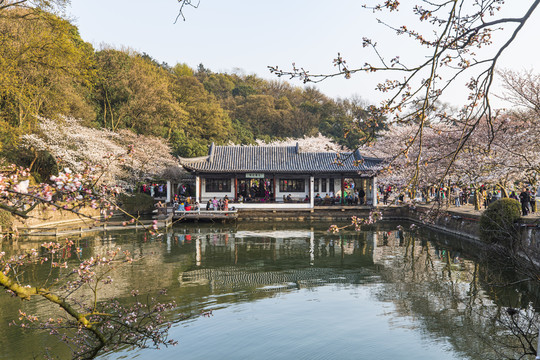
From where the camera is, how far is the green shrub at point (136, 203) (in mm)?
28234

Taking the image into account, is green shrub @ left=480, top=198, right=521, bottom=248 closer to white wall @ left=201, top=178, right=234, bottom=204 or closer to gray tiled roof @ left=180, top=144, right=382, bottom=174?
gray tiled roof @ left=180, top=144, right=382, bottom=174

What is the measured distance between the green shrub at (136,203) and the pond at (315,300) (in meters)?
10.1

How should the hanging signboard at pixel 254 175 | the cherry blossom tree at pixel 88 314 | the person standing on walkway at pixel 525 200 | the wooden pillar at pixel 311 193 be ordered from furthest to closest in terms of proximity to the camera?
the hanging signboard at pixel 254 175 < the wooden pillar at pixel 311 193 < the person standing on walkway at pixel 525 200 < the cherry blossom tree at pixel 88 314

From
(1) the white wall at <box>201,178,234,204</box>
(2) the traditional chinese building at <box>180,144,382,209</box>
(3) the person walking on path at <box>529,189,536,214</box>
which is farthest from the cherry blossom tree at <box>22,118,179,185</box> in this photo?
(3) the person walking on path at <box>529,189,536,214</box>

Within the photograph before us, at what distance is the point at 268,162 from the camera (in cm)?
3027

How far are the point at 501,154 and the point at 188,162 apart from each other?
62.8ft

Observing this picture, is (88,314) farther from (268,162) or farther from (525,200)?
(268,162)

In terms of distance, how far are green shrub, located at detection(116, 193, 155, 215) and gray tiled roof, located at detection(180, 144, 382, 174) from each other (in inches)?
148

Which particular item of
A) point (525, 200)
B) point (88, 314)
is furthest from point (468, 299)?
point (88, 314)

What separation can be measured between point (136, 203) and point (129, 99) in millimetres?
9290

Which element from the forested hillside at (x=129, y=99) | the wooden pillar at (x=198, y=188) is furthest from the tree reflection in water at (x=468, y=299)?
the wooden pillar at (x=198, y=188)

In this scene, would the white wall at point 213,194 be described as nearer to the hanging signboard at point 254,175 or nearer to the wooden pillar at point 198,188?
the wooden pillar at point 198,188

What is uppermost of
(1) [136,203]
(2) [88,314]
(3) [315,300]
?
(1) [136,203]

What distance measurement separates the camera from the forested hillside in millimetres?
20641
